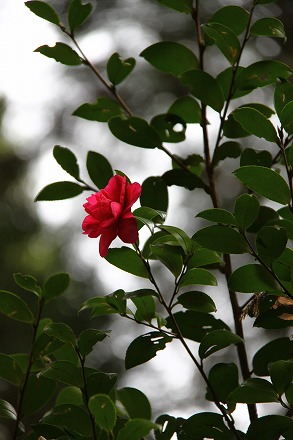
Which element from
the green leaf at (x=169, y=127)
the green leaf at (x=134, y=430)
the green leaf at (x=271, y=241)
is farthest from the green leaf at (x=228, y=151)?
the green leaf at (x=134, y=430)

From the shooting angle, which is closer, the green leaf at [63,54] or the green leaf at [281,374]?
the green leaf at [281,374]

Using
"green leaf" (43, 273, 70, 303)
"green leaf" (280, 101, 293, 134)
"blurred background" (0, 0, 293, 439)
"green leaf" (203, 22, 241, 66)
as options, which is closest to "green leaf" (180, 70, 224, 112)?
"green leaf" (203, 22, 241, 66)

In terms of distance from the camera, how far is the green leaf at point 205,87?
0.81 metres

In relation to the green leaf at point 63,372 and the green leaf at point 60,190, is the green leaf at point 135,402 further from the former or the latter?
the green leaf at point 60,190

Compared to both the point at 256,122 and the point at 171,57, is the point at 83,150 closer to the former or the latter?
the point at 171,57

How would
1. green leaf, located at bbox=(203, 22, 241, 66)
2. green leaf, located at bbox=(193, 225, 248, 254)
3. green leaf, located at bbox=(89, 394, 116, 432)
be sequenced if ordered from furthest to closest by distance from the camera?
green leaf, located at bbox=(203, 22, 241, 66)
green leaf, located at bbox=(193, 225, 248, 254)
green leaf, located at bbox=(89, 394, 116, 432)

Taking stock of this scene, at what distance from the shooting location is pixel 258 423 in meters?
0.67

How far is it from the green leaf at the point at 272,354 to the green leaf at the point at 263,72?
276mm

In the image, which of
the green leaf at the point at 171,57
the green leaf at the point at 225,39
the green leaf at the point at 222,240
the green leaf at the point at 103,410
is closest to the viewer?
the green leaf at the point at 103,410

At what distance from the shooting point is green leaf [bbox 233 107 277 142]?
703 millimetres

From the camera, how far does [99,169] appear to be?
89 cm

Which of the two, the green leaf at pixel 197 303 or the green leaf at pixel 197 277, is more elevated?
the green leaf at pixel 197 277

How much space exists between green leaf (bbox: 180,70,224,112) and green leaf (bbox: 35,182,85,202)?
201mm

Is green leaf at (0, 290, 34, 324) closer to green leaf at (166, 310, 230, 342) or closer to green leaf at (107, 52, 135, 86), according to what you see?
green leaf at (166, 310, 230, 342)
